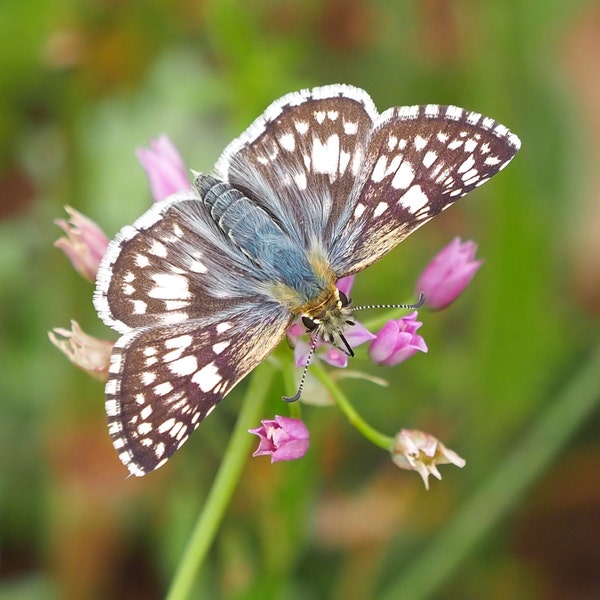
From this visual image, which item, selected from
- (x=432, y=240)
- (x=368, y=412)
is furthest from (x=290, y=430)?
(x=432, y=240)

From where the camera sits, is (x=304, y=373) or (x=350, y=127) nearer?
(x=304, y=373)

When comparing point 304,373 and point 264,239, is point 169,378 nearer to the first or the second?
point 304,373

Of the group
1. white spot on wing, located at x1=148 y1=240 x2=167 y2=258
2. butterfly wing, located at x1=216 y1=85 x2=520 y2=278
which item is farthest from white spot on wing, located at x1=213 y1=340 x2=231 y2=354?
butterfly wing, located at x1=216 y1=85 x2=520 y2=278

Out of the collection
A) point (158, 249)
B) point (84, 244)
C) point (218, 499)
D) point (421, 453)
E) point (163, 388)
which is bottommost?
point (421, 453)

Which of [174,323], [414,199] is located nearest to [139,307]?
[174,323]

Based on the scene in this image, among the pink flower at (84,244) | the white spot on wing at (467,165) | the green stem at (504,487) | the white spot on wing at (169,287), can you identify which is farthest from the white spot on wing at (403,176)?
the green stem at (504,487)
